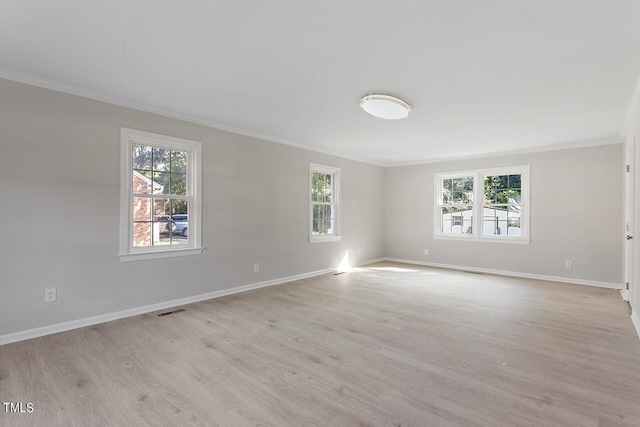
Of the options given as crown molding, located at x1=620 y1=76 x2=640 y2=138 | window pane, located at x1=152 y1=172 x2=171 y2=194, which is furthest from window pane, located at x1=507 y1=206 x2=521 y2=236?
window pane, located at x1=152 y1=172 x2=171 y2=194

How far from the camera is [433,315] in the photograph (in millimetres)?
3564

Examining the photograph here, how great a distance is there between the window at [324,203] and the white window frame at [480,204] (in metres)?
2.28

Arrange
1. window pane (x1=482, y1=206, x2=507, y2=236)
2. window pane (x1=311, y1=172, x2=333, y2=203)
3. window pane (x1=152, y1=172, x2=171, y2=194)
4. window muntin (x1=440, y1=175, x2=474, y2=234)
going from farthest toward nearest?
window muntin (x1=440, y1=175, x2=474, y2=234)
window pane (x1=482, y1=206, x2=507, y2=236)
window pane (x1=311, y1=172, x2=333, y2=203)
window pane (x1=152, y1=172, x2=171, y2=194)

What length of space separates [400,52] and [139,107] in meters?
2.94

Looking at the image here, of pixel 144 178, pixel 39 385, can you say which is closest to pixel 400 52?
pixel 144 178

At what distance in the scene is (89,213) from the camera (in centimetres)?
322

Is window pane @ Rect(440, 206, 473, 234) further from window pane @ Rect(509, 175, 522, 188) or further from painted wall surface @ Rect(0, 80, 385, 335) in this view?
painted wall surface @ Rect(0, 80, 385, 335)

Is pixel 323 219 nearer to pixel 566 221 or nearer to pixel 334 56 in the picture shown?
pixel 334 56

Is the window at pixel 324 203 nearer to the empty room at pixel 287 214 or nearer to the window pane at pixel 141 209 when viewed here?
the empty room at pixel 287 214

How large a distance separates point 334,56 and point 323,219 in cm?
391

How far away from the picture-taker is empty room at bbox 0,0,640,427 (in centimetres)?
196

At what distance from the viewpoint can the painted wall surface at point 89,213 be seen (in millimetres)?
2828

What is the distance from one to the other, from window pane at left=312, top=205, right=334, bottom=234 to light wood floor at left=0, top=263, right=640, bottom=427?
7.22 ft

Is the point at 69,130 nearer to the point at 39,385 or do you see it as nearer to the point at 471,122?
the point at 39,385
